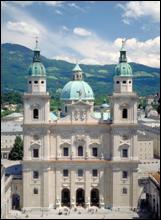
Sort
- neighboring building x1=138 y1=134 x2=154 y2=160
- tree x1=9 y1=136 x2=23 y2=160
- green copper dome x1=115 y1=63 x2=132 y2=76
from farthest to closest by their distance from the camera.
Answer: neighboring building x1=138 y1=134 x2=154 y2=160
tree x1=9 y1=136 x2=23 y2=160
green copper dome x1=115 y1=63 x2=132 y2=76

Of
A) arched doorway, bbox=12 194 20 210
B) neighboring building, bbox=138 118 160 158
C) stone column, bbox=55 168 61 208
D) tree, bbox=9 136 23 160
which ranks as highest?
neighboring building, bbox=138 118 160 158

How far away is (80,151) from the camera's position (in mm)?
69688

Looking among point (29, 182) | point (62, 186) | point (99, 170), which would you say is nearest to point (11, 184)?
point (29, 182)

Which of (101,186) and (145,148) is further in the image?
(145,148)

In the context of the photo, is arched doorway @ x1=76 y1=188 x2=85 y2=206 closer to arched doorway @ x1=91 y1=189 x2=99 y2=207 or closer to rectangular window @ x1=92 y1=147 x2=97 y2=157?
arched doorway @ x1=91 y1=189 x2=99 y2=207

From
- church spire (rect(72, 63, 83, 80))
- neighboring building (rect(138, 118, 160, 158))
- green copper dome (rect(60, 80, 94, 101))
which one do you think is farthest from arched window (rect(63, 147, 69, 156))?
neighboring building (rect(138, 118, 160, 158))

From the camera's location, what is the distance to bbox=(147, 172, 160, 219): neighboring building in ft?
208

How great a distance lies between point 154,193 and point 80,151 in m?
11.9

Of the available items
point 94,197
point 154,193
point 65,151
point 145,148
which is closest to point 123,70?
point 65,151

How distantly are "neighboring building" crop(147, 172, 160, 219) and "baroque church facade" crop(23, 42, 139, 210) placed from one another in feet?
7.10

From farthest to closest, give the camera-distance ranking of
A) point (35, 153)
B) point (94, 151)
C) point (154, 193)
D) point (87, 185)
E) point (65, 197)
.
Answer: point (65, 197), point (94, 151), point (87, 185), point (35, 153), point (154, 193)

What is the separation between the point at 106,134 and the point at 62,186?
9661mm

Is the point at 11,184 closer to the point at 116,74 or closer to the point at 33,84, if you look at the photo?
the point at 33,84

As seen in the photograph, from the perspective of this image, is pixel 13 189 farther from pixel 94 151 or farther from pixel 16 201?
pixel 94 151
